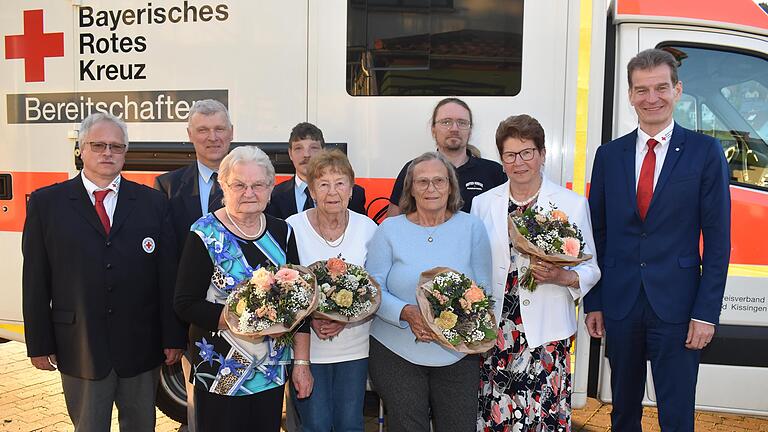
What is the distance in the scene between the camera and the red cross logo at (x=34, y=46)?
171 inches

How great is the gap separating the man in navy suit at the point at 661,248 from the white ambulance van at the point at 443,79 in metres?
0.66

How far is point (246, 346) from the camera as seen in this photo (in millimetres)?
2693

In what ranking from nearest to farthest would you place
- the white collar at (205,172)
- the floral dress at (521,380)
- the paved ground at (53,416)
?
the floral dress at (521,380)
the white collar at (205,172)
the paved ground at (53,416)

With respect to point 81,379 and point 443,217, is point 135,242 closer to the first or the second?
point 81,379

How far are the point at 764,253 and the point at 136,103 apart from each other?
12.6 ft

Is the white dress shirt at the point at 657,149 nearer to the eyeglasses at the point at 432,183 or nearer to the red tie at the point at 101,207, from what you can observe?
the eyeglasses at the point at 432,183

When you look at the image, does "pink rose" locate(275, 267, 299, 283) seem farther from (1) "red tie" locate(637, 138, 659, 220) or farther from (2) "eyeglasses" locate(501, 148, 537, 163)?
(1) "red tie" locate(637, 138, 659, 220)

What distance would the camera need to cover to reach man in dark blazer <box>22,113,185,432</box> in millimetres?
2869

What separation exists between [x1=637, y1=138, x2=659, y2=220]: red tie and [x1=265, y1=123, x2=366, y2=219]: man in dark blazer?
4.72 feet

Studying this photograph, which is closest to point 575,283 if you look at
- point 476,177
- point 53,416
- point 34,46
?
point 476,177

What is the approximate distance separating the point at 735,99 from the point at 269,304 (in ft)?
9.57

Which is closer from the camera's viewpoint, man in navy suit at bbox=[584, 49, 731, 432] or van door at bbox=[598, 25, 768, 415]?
man in navy suit at bbox=[584, 49, 731, 432]

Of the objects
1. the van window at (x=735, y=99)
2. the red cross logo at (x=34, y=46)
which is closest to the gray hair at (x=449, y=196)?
the van window at (x=735, y=99)

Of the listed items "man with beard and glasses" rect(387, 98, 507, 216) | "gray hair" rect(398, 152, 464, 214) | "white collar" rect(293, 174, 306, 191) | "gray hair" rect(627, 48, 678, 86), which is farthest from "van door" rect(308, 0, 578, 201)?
"gray hair" rect(398, 152, 464, 214)
